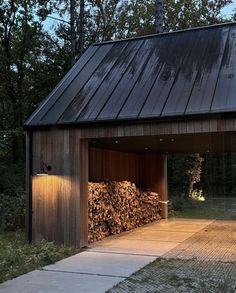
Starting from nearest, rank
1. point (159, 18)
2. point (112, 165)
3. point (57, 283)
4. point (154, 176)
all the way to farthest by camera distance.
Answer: point (57, 283) < point (112, 165) < point (154, 176) < point (159, 18)

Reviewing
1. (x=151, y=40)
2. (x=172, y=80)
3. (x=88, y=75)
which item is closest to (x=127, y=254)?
(x=172, y=80)

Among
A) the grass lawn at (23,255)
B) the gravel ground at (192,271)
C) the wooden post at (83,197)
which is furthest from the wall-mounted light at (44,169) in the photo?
the gravel ground at (192,271)

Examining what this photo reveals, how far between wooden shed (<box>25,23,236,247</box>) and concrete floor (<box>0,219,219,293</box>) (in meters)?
1.01

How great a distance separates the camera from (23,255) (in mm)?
8281

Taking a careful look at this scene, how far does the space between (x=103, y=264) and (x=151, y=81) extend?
442 centimetres

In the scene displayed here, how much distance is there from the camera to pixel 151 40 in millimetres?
12508

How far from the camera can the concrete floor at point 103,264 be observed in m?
6.34

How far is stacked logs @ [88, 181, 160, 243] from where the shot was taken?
10656 millimetres

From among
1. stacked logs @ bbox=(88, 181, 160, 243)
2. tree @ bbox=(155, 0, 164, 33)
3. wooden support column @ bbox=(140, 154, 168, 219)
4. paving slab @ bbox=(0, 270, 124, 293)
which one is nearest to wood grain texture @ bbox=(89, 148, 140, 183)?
stacked logs @ bbox=(88, 181, 160, 243)

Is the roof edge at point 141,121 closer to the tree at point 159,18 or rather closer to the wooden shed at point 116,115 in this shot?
the wooden shed at point 116,115

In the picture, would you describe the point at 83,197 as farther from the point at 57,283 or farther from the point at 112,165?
the point at 57,283

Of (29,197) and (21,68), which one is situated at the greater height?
(21,68)

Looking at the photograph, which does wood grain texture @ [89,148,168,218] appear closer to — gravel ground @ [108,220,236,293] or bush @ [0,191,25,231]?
bush @ [0,191,25,231]

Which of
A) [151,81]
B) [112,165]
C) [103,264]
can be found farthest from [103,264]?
[112,165]
